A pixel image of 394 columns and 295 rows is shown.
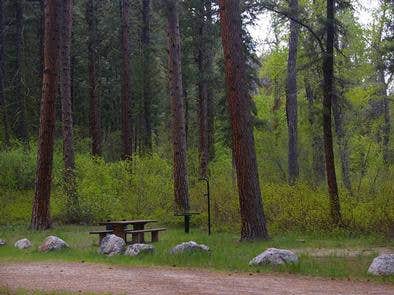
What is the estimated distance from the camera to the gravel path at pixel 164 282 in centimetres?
833

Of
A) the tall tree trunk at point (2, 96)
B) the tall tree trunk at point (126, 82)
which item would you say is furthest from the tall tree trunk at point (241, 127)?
the tall tree trunk at point (2, 96)

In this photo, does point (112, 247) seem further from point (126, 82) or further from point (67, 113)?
point (126, 82)

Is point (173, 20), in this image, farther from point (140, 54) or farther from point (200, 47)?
point (140, 54)

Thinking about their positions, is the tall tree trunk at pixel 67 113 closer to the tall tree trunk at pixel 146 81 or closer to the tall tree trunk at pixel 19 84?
the tall tree trunk at pixel 19 84

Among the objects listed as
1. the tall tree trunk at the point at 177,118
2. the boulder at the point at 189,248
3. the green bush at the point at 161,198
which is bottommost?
the boulder at the point at 189,248

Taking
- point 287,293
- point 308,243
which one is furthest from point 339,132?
point 287,293

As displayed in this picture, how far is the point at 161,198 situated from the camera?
799 inches

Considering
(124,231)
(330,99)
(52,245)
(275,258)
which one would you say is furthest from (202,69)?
(275,258)

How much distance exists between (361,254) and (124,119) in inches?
717

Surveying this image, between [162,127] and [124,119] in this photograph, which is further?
[162,127]

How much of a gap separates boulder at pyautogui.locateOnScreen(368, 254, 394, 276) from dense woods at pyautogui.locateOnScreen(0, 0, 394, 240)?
442 cm

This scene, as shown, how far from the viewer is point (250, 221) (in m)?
14.0

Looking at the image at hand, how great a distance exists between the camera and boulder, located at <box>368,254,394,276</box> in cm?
959

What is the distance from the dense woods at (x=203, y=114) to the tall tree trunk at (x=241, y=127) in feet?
0.09
